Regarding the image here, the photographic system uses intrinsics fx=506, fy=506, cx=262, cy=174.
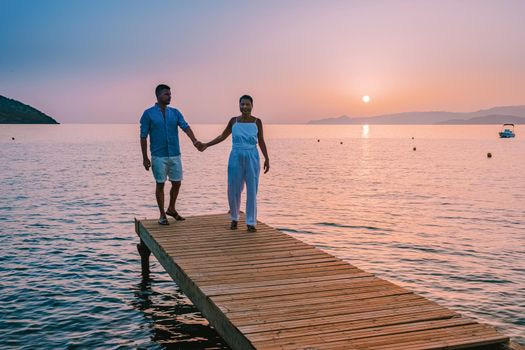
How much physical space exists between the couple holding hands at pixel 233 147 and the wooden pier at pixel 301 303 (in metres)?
1.13

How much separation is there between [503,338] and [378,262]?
9.87 m

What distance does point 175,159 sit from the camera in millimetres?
10531

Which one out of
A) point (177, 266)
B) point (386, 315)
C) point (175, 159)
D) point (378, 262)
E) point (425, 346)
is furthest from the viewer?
point (378, 262)

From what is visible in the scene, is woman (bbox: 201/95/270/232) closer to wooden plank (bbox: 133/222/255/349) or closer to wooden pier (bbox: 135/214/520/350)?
wooden pier (bbox: 135/214/520/350)

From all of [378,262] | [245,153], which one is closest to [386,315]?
[245,153]

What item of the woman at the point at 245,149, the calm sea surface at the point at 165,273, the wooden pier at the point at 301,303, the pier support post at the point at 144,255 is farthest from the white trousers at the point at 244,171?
the pier support post at the point at 144,255

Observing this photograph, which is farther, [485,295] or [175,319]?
[485,295]

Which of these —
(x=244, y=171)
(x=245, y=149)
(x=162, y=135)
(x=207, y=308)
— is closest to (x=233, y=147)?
(x=245, y=149)

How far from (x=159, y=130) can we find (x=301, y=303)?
5.35 metres

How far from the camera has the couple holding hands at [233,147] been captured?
9.76 meters

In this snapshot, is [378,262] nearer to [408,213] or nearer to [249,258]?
[249,258]

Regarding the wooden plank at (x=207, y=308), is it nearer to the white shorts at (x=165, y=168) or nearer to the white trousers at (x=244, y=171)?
the white shorts at (x=165, y=168)

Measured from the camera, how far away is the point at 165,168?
411 inches

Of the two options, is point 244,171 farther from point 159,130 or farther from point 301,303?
point 301,303
